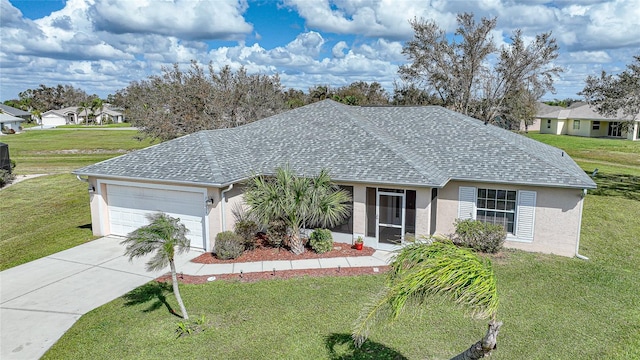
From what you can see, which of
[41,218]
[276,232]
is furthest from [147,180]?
[41,218]

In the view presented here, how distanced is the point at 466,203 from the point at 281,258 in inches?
283

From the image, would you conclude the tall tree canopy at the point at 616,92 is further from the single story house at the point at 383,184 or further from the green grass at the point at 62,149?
the green grass at the point at 62,149

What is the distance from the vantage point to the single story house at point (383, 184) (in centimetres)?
1405

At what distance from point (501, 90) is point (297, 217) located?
3197 cm

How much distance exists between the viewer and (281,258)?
45.3 ft

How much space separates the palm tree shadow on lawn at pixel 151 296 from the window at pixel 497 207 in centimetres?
1111

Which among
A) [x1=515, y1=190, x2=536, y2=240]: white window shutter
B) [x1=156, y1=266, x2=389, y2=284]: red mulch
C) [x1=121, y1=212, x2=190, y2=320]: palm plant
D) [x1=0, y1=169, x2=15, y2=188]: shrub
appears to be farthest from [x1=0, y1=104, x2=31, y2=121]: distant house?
[x1=515, y1=190, x2=536, y2=240]: white window shutter

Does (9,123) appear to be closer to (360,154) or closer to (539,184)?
(360,154)

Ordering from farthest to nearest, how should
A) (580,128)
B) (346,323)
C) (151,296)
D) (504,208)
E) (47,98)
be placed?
(47,98)
(580,128)
(504,208)
(151,296)
(346,323)

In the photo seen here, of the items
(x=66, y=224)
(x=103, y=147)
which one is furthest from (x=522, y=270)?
(x=103, y=147)

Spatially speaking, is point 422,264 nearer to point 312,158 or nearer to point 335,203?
point 335,203

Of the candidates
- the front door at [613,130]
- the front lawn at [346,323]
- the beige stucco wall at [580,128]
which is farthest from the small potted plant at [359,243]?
the beige stucco wall at [580,128]

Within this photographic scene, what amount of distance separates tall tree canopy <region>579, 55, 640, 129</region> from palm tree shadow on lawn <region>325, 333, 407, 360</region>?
2360 cm

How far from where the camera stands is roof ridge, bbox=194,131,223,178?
1461 cm
